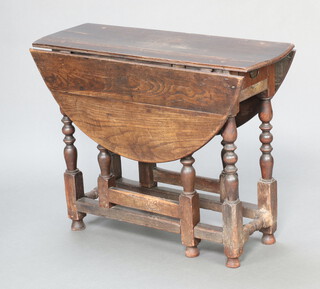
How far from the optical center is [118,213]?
5094 millimetres

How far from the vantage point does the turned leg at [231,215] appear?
4645 mm

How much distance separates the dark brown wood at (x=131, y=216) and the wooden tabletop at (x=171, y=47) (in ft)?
2.67

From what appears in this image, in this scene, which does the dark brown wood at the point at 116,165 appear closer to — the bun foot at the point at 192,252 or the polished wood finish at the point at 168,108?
the polished wood finish at the point at 168,108

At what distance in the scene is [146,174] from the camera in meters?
5.45

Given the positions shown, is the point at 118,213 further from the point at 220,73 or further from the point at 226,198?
the point at 220,73

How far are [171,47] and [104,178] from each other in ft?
2.56

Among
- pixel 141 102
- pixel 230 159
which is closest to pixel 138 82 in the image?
pixel 141 102

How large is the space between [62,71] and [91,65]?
7.9 inches

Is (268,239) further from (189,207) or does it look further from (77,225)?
(77,225)

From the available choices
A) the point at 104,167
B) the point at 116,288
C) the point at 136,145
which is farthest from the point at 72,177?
the point at 116,288

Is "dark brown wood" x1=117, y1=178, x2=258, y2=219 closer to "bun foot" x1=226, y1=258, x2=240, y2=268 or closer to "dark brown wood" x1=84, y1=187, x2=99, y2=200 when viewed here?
"dark brown wood" x1=84, y1=187, x2=99, y2=200

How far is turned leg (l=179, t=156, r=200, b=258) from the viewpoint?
4758mm

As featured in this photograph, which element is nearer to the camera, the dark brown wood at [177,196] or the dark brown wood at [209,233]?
the dark brown wood at [209,233]

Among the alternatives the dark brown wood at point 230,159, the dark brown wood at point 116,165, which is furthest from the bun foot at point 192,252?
the dark brown wood at point 116,165
